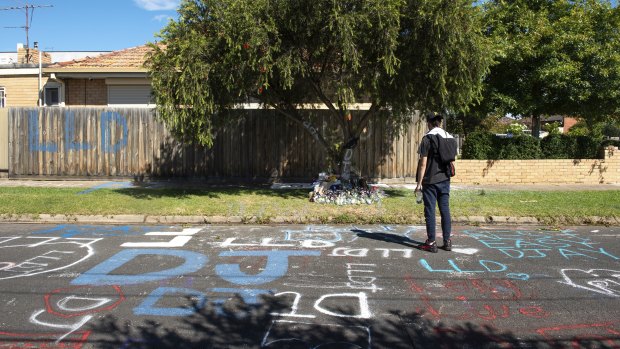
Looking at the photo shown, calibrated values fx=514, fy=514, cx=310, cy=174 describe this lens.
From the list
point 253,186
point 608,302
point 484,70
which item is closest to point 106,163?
point 253,186

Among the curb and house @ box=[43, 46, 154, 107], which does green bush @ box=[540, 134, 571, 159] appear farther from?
house @ box=[43, 46, 154, 107]

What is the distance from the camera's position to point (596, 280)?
18.4 feet

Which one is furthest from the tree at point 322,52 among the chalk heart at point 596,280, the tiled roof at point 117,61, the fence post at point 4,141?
the fence post at point 4,141

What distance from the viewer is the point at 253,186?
530 inches

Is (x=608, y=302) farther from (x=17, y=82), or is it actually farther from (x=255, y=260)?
(x=17, y=82)

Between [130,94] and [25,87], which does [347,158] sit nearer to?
[130,94]

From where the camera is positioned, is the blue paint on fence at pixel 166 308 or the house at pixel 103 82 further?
the house at pixel 103 82

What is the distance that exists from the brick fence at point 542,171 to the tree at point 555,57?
4.32ft

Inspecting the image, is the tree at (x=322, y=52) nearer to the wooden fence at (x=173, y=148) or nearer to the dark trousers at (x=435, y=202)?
the dark trousers at (x=435, y=202)

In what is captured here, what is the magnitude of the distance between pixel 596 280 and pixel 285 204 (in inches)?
235

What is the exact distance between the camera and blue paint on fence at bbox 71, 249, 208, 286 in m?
5.55

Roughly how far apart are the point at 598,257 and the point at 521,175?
7.73m

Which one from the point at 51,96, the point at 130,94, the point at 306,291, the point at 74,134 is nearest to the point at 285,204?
the point at 306,291

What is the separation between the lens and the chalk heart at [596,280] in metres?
5.30
